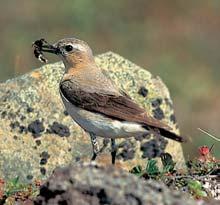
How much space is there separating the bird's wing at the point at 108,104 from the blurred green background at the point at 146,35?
7656 millimetres

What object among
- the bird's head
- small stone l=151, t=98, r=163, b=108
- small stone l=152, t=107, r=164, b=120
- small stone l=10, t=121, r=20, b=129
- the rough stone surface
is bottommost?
the rough stone surface

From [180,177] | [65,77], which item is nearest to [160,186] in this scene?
[180,177]

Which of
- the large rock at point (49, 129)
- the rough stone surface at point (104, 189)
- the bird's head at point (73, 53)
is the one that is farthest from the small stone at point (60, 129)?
the rough stone surface at point (104, 189)

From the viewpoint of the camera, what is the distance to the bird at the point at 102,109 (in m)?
10.2

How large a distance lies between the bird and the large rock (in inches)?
39.4

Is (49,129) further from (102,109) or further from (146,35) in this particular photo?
(146,35)

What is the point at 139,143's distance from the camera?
12.2 metres

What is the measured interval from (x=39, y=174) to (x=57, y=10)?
12141mm

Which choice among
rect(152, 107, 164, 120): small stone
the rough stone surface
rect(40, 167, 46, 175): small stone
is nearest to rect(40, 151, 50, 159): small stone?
rect(40, 167, 46, 175): small stone

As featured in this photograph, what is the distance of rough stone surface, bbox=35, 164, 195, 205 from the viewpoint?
6711 mm

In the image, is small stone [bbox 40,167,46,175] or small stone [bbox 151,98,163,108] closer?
small stone [bbox 40,167,46,175]

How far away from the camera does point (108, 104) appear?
1056 cm

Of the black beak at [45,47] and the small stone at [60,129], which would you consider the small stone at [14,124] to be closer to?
the small stone at [60,129]

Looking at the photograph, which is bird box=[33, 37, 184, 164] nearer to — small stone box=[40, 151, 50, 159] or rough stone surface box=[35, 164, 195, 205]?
small stone box=[40, 151, 50, 159]
